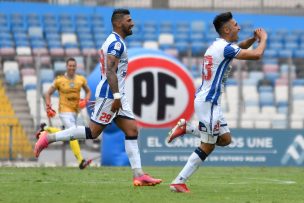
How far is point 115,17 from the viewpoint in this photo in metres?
12.3

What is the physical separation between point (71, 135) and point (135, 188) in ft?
4.01

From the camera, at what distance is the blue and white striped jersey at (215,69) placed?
11.3 m

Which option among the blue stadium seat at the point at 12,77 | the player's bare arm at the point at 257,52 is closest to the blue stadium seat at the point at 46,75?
the blue stadium seat at the point at 12,77

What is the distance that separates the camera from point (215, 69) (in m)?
11.4

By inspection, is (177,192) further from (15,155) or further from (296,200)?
(15,155)

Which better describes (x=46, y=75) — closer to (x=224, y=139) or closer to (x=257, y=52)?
(x=224, y=139)

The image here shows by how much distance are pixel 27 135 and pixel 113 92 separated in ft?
34.9

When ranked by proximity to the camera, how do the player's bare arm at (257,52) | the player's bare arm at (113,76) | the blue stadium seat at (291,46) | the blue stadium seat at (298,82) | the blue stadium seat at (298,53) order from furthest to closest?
the blue stadium seat at (291,46)
the blue stadium seat at (298,53)
the blue stadium seat at (298,82)
the player's bare arm at (113,76)
the player's bare arm at (257,52)

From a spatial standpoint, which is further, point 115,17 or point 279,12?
point 279,12

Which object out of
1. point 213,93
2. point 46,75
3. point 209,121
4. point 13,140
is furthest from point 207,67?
point 46,75

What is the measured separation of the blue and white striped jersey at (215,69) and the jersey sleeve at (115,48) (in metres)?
1.20

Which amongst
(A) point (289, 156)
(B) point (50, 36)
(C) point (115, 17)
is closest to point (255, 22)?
(B) point (50, 36)

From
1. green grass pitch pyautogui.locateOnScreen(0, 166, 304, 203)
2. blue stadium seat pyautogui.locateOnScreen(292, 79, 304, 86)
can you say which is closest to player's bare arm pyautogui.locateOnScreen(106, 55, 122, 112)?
green grass pitch pyautogui.locateOnScreen(0, 166, 304, 203)

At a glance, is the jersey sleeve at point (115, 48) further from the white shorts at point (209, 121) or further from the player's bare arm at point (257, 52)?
the player's bare arm at point (257, 52)
